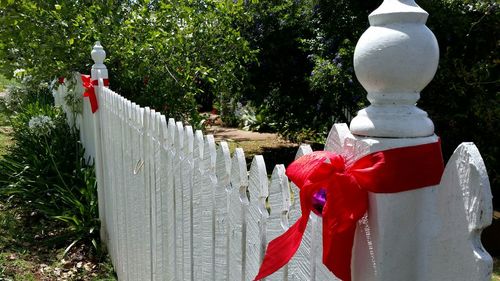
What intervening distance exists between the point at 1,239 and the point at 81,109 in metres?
1.52

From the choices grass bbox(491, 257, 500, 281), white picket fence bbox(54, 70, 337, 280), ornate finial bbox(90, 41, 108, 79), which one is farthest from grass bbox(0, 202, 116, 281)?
grass bbox(491, 257, 500, 281)

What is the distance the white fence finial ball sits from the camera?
87 centimetres

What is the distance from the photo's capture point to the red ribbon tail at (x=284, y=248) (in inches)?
41.4

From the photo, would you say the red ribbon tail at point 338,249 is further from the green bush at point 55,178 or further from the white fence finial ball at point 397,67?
the green bush at point 55,178

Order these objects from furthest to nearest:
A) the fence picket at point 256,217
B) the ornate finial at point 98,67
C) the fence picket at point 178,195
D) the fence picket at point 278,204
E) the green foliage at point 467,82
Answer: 1. the green foliage at point 467,82
2. the ornate finial at point 98,67
3. the fence picket at point 178,195
4. the fence picket at point 256,217
5. the fence picket at point 278,204

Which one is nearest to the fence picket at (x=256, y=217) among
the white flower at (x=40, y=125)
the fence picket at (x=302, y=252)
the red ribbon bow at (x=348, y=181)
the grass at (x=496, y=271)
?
the fence picket at (x=302, y=252)

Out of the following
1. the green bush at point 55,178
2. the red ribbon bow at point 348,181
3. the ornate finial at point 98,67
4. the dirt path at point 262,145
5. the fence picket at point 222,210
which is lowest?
the dirt path at point 262,145

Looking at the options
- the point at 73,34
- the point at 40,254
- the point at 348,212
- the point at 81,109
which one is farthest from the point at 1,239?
the point at 348,212

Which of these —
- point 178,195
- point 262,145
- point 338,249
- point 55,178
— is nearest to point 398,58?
point 338,249

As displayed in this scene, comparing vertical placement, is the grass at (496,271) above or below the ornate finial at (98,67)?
below

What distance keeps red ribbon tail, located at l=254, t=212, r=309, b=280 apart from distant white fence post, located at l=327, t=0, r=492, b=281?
0.14 metres

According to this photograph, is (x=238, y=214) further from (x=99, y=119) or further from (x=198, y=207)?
(x=99, y=119)

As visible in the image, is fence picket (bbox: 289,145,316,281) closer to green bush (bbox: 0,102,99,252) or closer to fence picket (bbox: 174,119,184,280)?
fence picket (bbox: 174,119,184,280)

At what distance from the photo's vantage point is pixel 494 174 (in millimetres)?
5156
